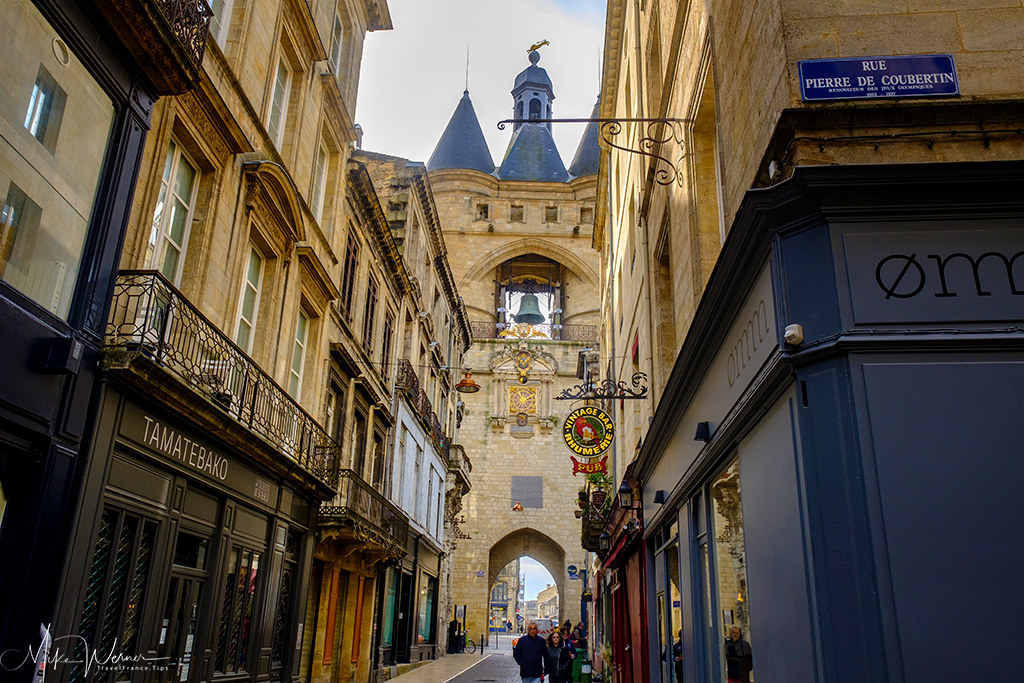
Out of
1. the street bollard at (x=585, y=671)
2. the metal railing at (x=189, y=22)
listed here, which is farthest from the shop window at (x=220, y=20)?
the street bollard at (x=585, y=671)

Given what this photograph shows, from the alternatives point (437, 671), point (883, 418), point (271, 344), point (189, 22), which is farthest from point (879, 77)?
point (437, 671)

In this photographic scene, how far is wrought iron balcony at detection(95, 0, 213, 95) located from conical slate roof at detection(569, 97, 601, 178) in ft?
133

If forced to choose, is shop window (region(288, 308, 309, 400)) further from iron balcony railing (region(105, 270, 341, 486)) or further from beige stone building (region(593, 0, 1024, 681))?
beige stone building (region(593, 0, 1024, 681))

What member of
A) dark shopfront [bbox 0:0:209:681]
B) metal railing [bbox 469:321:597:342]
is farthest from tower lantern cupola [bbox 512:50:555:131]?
dark shopfront [bbox 0:0:209:681]

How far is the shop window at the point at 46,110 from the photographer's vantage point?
564cm

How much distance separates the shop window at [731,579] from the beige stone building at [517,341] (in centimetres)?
2476

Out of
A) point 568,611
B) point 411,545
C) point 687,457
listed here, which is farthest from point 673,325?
point 568,611

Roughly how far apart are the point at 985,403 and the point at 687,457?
155 inches

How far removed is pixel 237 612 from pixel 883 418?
8121 millimetres

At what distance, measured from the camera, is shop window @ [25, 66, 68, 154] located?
5.64 metres

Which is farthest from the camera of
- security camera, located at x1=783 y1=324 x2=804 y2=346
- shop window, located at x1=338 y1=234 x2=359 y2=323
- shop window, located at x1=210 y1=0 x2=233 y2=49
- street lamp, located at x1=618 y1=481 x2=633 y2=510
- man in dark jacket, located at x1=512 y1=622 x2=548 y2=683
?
shop window, located at x1=338 y1=234 x2=359 y2=323

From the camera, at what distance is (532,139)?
178ft

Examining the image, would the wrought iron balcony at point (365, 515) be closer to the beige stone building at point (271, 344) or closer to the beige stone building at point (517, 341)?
the beige stone building at point (271, 344)

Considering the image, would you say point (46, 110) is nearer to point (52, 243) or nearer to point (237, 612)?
point (52, 243)
